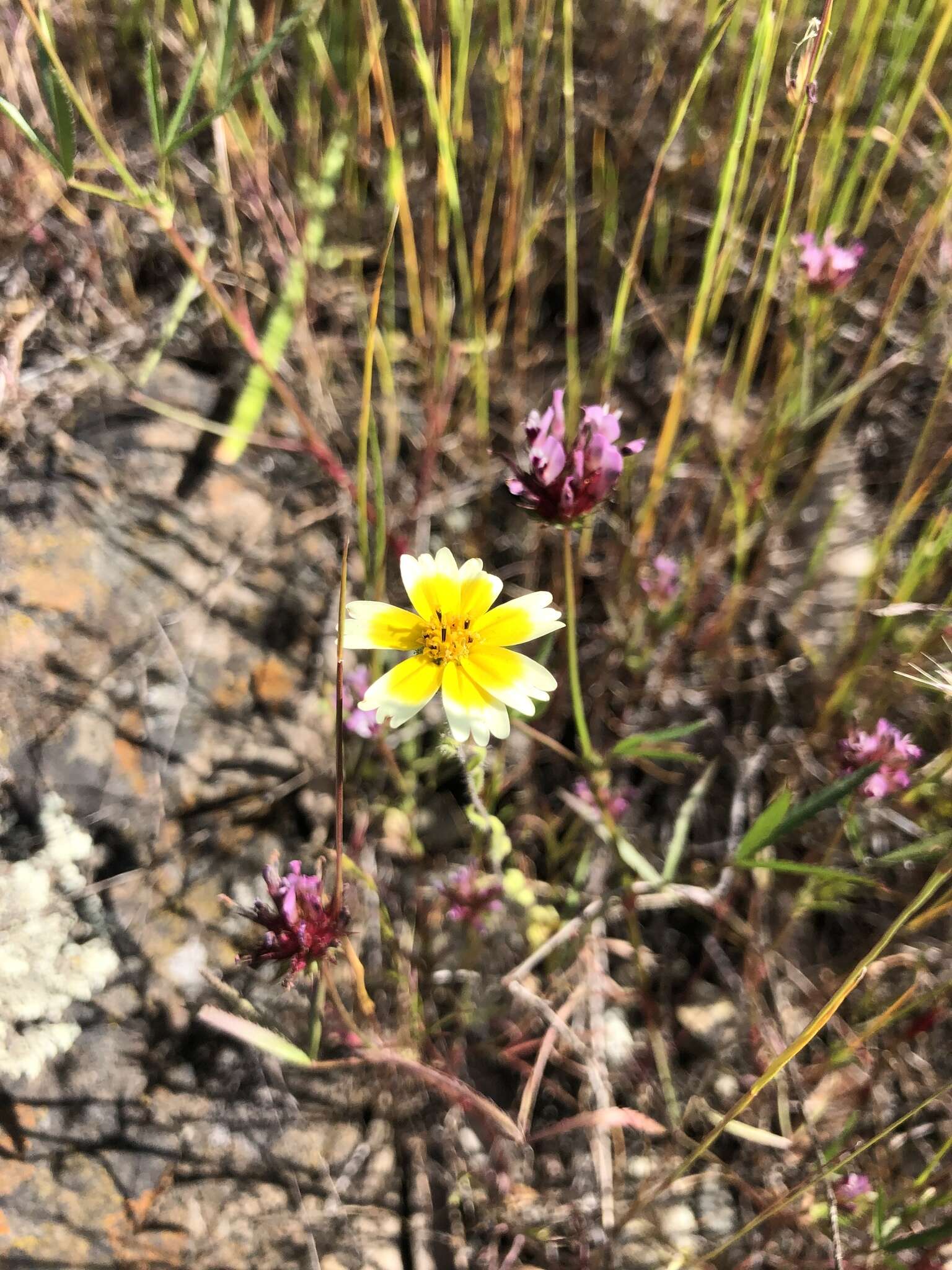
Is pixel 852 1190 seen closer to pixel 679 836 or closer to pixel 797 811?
pixel 679 836

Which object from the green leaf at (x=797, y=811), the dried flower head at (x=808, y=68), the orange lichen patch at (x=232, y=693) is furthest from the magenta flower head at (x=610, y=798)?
the dried flower head at (x=808, y=68)

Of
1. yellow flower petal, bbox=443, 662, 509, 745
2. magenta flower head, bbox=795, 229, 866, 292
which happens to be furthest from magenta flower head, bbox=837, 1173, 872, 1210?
magenta flower head, bbox=795, 229, 866, 292

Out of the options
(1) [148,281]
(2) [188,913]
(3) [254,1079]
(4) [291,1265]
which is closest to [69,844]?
(2) [188,913]

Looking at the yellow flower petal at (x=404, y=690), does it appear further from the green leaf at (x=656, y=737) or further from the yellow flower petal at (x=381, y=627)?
the green leaf at (x=656, y=737)

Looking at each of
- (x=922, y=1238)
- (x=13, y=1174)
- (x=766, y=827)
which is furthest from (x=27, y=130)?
(x=922, y=1238)

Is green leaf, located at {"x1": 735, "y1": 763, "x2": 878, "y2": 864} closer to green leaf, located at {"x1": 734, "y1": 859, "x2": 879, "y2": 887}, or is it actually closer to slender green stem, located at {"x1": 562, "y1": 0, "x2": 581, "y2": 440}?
green leaf, located at {"x1": 734, "y1": 859, "x2": 879, "y2": 887}

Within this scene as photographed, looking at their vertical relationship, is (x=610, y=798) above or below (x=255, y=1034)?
above
